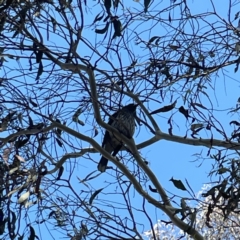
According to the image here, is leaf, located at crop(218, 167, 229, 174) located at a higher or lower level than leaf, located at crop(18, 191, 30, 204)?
lower

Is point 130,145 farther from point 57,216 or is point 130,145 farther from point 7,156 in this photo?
point 7,156

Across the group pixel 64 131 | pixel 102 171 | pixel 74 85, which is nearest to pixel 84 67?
pixel 74 85

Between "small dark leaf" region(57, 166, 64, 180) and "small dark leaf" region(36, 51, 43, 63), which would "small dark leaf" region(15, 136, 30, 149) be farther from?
"small dark leaf" region(36, 51, 43, 63)

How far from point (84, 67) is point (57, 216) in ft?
2.96

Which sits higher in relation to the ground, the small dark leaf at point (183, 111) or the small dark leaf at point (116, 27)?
the small dark leaf at point (116, 27)

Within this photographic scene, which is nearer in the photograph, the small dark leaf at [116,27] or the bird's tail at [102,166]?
the small dark leaf at [116,27]

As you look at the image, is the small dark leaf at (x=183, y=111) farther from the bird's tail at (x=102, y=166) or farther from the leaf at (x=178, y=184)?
the bird's tail at (x=102, y=166)

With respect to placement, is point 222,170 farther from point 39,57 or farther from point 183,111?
point 39,57

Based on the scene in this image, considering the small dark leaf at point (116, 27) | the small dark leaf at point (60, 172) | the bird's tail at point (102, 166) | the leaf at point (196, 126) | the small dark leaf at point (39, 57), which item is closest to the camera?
the small dark leaf at point (116, 27)

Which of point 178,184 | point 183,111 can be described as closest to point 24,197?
point 178,184

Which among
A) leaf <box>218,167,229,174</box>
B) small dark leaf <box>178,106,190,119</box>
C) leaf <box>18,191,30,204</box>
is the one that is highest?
small dark leaf <box>178,106,190,119</box>

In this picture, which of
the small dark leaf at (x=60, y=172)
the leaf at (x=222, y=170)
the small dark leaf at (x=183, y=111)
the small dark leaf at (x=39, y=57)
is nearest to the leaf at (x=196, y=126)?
the small dark leaf at (x=183, y=111)

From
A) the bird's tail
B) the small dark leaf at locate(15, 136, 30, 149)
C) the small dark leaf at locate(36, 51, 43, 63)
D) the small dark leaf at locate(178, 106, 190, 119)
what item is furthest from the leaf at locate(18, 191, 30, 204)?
the small dark leaf at locate(178, 106, 190, 119)

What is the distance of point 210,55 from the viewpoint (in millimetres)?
3600
